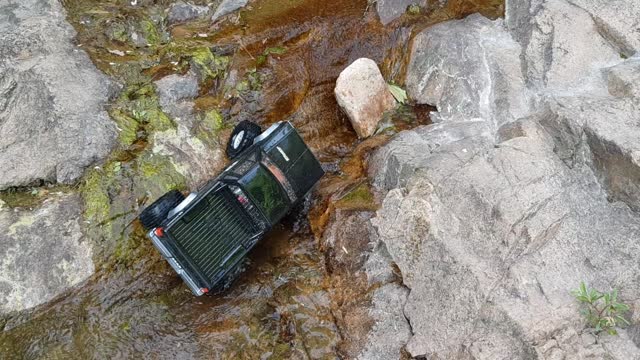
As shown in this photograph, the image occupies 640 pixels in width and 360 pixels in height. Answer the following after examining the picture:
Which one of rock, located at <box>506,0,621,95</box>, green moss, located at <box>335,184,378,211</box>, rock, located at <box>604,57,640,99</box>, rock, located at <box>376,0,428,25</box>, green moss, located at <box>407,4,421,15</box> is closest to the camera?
rock, located at <box>604,57,640,99</box>

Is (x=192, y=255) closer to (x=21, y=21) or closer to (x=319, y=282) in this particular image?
(x=319, y=282)

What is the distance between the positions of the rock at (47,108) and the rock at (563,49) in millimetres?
5548

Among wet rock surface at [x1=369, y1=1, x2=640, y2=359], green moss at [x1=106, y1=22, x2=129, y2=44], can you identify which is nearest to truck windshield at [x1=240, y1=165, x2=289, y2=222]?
wet rock surface at [x1=369, y1=1, x2=640, y2=359]

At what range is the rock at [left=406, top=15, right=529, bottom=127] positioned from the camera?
23.3 feet

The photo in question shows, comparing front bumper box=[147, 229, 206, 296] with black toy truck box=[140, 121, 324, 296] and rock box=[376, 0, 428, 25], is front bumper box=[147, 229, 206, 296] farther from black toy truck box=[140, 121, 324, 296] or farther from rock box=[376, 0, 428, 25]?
rock box=[376, 0, 428, 25]

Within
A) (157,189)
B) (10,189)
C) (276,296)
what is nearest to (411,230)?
(276,296)

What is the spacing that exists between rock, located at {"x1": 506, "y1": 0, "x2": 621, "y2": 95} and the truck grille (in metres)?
4.24

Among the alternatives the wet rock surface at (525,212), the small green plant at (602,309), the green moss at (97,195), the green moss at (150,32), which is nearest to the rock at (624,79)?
the wet rock surface at (525,212)

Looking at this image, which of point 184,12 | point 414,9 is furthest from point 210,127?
point 414,9

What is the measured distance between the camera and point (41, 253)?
5602mm

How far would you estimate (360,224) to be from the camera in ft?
Result: 20.6

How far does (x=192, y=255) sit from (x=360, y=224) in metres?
1.99

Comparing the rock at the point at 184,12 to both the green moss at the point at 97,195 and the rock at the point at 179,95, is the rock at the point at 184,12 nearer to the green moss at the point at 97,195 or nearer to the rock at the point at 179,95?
the rock at the point at 179,95

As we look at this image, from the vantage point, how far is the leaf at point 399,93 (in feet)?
25.7
